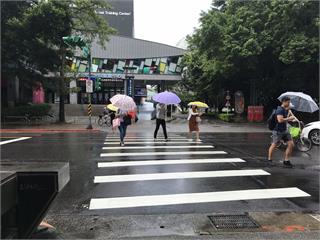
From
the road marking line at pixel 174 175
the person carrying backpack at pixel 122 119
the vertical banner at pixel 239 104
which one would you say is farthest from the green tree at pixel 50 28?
the road marking line at pixel 174 175

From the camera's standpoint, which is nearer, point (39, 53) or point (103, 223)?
point (103, 223)

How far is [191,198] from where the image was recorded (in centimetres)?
767

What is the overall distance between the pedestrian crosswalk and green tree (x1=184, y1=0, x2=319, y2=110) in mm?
15754

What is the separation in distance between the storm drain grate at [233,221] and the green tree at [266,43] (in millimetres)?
22837

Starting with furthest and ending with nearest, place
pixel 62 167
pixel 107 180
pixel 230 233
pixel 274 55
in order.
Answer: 1. pixel 274 55
2. pixel 107 180
3. pixel 230 233
4. pixel 62 167

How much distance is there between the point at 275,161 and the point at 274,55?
70.7 feet

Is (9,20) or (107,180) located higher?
(9,20)

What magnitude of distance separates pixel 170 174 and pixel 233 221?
3.57m

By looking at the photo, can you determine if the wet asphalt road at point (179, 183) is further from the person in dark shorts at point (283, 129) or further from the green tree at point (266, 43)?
the green tree at point (266, 43)

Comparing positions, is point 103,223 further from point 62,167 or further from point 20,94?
point 20,94

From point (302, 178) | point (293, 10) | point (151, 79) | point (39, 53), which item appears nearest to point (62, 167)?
point (302, 178)

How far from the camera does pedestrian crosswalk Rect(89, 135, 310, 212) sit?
7602 mm

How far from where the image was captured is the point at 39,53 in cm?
2783

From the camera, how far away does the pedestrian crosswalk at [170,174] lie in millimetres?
7602
